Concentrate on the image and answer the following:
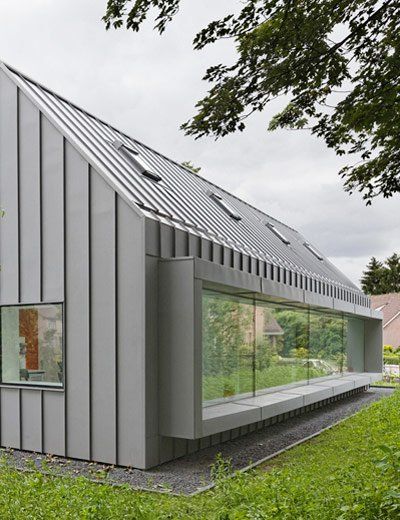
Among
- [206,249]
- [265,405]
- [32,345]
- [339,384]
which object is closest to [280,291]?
[265,405]

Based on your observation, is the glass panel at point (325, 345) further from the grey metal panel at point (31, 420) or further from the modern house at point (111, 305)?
the grey metal panel at point (31, 420)

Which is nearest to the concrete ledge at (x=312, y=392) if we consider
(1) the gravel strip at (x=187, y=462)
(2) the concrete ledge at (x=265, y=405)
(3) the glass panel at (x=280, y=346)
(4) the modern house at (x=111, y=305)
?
(2) the concrete ledge at (x=265, y=405)

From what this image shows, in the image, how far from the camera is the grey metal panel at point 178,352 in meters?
8.20

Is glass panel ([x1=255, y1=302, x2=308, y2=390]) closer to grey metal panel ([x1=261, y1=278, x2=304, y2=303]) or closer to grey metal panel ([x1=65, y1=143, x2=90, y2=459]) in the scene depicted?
grey metal panel ([x1=261, y1=278, x2=304, y2=303])

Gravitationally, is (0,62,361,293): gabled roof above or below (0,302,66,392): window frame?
above

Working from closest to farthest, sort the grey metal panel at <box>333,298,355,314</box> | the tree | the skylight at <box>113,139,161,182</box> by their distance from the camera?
the tree → the skylight at <box>113,139,161,182</box> → the grey metal panel at <box>333,298,355,314</box>

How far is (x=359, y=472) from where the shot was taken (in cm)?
633

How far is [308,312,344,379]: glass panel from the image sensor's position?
592 inches

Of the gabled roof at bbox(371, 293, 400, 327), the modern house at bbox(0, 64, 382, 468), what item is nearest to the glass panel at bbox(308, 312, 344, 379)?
the modern house at bbox(0, 64, 382, 468)

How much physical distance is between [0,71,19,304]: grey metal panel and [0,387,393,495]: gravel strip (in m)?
2.69

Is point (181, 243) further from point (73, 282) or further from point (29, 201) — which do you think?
point (29, 201)

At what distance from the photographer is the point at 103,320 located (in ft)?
28.6

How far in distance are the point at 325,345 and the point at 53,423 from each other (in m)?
8.89

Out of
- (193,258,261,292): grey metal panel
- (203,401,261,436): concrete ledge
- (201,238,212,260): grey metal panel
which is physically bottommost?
(203,401,261,436): concrete ledge
